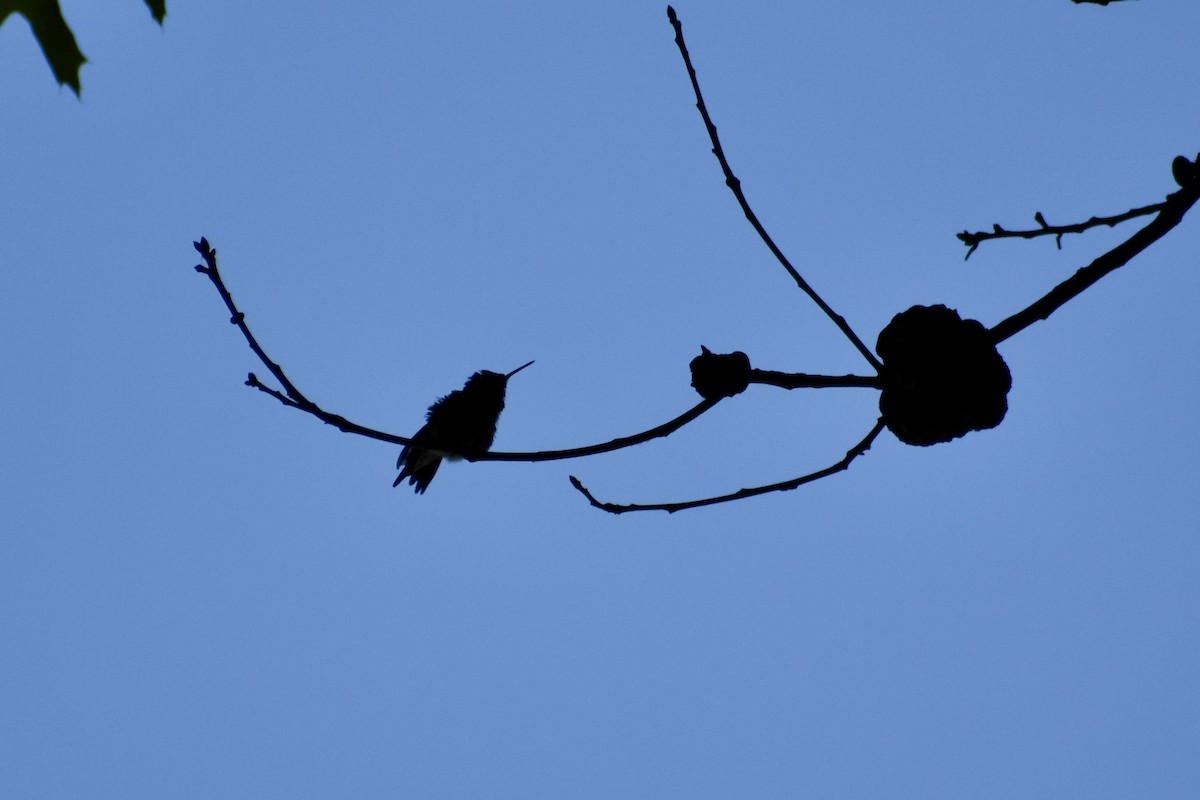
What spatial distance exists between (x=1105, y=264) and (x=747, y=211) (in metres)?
1.15

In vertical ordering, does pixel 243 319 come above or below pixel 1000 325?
below

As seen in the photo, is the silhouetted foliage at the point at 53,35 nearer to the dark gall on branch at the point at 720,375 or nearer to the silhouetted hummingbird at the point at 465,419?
the dark gall on branch at the point at 720,375

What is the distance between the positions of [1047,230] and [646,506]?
168 cm

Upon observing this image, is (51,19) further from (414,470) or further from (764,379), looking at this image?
(414,470)

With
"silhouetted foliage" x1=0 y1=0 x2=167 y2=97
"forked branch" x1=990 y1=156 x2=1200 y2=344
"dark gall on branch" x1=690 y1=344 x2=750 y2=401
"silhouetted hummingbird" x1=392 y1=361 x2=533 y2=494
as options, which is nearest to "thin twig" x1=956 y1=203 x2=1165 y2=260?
"forked branch" x1=990 y1=156 x2=1200 y2=344

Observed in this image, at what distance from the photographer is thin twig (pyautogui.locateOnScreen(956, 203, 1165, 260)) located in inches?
108

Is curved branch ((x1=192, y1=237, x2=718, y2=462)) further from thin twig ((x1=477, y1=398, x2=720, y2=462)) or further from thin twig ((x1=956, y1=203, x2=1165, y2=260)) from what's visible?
thin twig ((x1=956, y1=203, x2=1165, y2=260))

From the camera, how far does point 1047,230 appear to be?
2.98 meters

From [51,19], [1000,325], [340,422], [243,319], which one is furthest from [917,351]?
[51,19]

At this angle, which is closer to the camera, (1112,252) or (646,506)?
(1112,252)

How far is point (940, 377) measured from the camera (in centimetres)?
297

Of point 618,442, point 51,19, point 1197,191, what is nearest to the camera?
point 51,19

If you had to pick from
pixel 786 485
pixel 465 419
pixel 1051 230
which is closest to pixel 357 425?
pixel 786 485

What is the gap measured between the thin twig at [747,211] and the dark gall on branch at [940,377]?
104 millimetres
